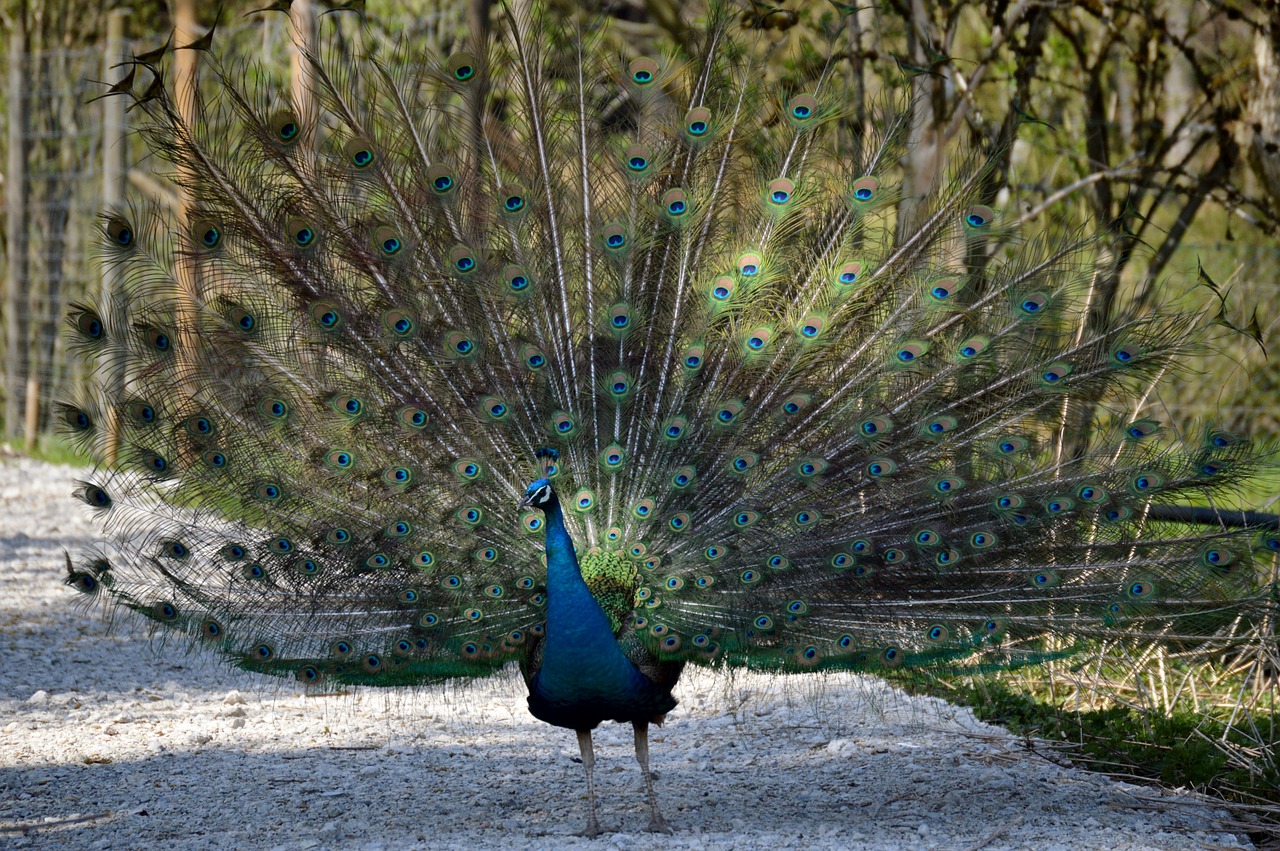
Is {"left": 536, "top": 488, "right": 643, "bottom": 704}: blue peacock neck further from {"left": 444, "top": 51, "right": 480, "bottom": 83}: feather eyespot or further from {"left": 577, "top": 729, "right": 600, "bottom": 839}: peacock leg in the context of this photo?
{"left": 444, "top": 51, "right": 480, "bottom": 83}: feather eyespot

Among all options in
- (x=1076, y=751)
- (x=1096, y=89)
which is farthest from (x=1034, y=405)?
(x=1096, y=89)

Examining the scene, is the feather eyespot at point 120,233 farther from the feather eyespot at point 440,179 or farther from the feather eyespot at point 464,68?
the feather eyespot at point 464,68

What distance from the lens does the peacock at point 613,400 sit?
4.60 metres

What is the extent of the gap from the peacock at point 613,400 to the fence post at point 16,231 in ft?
39.3

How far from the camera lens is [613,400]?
497cm

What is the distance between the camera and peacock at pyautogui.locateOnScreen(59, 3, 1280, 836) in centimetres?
460

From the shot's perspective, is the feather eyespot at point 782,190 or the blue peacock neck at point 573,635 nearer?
the blue peacock neck at point 573,635

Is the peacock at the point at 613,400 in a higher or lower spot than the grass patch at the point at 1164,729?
higher

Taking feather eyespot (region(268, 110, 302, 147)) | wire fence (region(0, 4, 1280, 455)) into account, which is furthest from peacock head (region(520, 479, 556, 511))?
wire fence (region(0, 4, 1280, 455))

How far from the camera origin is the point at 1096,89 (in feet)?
31.4

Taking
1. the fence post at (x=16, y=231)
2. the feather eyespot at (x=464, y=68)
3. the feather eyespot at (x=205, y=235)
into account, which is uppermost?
the fence post at (x=16, y=231)

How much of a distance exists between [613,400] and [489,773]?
1818 mm

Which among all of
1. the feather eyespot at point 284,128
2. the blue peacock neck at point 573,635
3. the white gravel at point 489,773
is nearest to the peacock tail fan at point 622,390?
the feather eyespot at point 284,128

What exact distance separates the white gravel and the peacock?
22.2 inches
